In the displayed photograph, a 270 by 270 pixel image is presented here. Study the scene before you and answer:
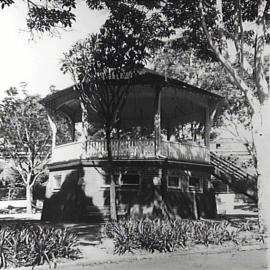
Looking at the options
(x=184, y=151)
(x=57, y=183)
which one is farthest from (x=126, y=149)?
(x=57, y=183)

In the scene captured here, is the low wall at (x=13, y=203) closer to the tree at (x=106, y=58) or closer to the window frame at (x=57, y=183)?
the window frame at (x=57, y=183)

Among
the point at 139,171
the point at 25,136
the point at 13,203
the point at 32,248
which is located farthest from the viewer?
the point at 13,203

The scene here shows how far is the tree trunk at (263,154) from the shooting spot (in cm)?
955

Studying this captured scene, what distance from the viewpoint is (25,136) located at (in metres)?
24.3

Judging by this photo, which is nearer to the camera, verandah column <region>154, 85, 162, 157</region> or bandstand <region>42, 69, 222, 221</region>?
bandstand <region>42, 69, 222, 221</region>

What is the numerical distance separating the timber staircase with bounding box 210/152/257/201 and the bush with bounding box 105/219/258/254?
724cm

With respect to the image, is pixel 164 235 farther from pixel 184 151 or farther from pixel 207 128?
pixel 207 128

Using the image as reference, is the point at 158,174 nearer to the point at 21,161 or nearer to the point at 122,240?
the point at 122,240

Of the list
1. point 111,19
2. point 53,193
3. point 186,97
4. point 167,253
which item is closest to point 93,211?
point 53,193

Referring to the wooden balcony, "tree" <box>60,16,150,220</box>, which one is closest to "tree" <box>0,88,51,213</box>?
the wooden balcony

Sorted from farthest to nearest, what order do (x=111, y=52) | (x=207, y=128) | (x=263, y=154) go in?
(x=207, y=128)
(x=111, y=52)
(x=263, y=154)

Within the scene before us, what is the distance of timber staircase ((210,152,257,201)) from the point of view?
17547 mm

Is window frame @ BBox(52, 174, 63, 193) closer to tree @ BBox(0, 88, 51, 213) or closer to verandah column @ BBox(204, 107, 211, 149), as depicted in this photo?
tree @ BBox(0, 88, 51, 213)

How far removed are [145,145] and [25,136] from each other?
10.8m
